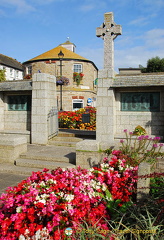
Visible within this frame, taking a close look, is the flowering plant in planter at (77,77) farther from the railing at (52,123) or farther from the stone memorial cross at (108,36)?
the stone memorial cross at (108,36)

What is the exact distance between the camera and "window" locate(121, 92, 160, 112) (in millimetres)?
8578

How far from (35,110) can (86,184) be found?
6.03m

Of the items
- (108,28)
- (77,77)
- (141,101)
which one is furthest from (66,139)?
(77,77)

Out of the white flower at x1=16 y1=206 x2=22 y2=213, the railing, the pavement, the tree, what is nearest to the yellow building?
the tree

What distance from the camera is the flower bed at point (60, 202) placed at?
3000 millimetres

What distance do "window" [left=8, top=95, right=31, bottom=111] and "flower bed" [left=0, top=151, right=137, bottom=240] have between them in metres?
6.18

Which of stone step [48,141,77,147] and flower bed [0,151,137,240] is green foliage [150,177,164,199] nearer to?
flower bed [0,151,137,240]

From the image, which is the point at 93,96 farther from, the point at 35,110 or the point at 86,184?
the point at 86,184

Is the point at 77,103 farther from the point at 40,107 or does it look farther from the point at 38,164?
the point at 38,164

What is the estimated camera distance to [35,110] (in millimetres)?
9398

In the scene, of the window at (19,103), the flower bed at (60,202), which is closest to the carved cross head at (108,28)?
the window at (19,103)

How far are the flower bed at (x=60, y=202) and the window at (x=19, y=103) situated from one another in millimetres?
6185

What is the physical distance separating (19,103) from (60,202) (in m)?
7.42

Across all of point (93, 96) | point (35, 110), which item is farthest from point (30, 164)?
point (93, 96)
